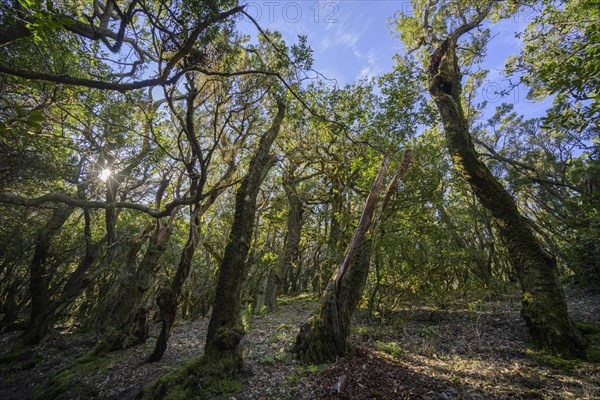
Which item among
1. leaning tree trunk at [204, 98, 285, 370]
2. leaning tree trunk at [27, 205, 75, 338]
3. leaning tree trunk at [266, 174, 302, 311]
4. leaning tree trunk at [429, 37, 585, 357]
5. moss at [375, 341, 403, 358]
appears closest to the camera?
leaning tree trunk at [204, 98, 285, 370]

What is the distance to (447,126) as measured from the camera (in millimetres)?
8992

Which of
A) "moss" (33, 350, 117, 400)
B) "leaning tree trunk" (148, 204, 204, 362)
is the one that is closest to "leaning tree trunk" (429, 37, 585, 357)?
"leaning tree trunk" (148, 204, 204, 362)

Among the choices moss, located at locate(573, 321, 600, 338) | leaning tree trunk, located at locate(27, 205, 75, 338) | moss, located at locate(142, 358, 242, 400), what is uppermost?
leaning tree trunk, located at locate(27, 205, 75, 338)

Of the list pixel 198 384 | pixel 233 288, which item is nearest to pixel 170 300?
pixel 233 288

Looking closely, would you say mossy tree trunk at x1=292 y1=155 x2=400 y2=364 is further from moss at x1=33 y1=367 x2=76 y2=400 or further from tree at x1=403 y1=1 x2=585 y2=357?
moss at x1=33 y1=367 x2=76 y2=400

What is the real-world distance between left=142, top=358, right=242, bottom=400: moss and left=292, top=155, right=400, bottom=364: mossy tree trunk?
5.71 feet

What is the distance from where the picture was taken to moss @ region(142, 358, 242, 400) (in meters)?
4.50

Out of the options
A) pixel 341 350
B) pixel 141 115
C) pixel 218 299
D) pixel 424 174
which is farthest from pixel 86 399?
pixel 424 174

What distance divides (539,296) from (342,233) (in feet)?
17.8

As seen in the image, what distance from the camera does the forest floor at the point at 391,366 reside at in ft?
14.4

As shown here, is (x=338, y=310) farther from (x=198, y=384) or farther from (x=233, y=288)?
(x=198, y=384)

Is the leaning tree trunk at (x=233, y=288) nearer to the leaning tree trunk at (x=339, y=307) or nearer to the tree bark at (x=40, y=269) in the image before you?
the leaning tree trunk at (x=339, y=307)

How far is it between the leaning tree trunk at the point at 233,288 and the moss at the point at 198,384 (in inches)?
5.6

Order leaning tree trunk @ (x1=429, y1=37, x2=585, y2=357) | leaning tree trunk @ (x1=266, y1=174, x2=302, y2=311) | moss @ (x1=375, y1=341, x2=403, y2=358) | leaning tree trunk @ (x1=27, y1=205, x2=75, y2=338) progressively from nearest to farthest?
leaning tree trunk @ (x1=429, y1=37, x2=585, y2=357) → moss @ (x1=375, y1=341, x2=403, y2=358) → leaning tree trunk @ (x1=27, y1=205, x2=75, y2=338) → leaning tree trunk @ (x1=266, y1=174, x2=302, y2=311)
